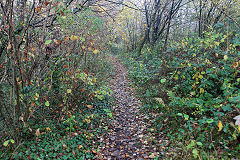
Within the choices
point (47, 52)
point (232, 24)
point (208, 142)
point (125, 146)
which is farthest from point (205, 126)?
point (232, 24)

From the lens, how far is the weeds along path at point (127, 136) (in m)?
3.65

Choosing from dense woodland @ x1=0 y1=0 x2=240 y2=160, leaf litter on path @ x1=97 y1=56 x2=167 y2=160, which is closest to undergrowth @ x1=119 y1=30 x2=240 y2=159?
dense woodland @ x1=0 y1=0 x2=240 y2=160

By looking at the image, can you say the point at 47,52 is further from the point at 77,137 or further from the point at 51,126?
the point at 77,137

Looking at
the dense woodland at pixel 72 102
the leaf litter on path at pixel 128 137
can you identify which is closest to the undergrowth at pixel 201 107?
the dense woodland at pixel 72 102

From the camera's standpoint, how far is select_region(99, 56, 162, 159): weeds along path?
12.0 ft

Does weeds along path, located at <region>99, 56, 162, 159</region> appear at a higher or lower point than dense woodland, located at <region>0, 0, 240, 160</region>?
lower

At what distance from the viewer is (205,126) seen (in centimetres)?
366

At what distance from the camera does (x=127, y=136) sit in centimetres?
434

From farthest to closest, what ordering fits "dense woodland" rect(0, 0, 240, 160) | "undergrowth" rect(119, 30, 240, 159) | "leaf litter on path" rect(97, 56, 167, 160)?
"leaf litter on path" rect(97, 56, 167, 160), "undergrowth" rect(119, 30, 240, 159), "dense woodland" rect(0, 0, 240, 160)

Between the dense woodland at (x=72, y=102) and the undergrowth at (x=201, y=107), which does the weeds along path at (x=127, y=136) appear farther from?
the undergrowth at (x=201, y=107)

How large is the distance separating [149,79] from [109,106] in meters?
2.71

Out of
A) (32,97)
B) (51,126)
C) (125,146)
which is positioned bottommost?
(125,146)

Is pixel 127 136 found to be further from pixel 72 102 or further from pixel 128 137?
pixel 72 102

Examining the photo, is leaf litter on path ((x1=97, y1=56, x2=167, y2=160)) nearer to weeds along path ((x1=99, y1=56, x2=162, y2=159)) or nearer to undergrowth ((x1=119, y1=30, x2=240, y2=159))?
weeds along path ((x1=99, y1=56, x2=162, y2=159))
